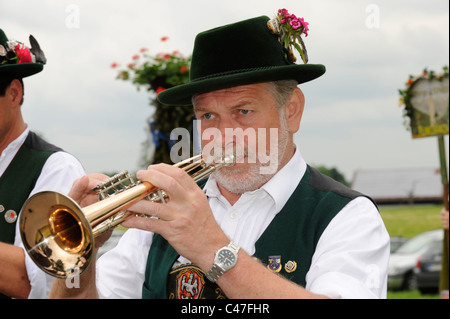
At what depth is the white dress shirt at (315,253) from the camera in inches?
84.9

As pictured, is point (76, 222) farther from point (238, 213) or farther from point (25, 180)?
point (25, 180)

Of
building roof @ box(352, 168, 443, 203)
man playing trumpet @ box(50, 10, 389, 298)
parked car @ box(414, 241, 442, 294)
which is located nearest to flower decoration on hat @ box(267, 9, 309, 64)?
man playing trumpet @ box(50, 10, 389, 298)

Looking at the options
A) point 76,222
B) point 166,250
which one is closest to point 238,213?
point 166,250

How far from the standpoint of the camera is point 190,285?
255cm

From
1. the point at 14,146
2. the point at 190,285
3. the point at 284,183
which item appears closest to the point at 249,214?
the point at 284,183

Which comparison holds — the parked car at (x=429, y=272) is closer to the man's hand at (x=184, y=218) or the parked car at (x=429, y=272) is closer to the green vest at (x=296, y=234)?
the green vest at (x=296, y=234)

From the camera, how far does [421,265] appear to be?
12.9 metres

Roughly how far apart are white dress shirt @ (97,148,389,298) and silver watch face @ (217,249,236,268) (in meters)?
0.36

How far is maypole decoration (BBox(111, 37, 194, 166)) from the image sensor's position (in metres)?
5.99

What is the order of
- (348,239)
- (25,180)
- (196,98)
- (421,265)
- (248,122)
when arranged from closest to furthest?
1. (348,239)
2. (248,122)
3. (196,98)
4. (25,180)
5. (421,265)

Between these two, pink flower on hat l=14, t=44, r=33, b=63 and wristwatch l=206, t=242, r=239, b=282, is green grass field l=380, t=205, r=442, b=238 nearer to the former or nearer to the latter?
pink flower on hat l=14, t=44, r=33, b=63

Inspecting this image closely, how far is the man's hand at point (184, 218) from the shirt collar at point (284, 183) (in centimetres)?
60
